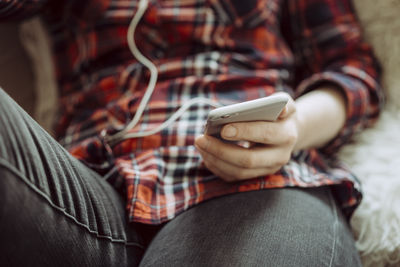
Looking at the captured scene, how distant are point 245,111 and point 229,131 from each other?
0.12ft

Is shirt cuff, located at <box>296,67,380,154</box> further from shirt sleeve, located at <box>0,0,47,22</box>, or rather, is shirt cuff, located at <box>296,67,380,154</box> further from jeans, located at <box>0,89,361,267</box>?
shirt sleeve, located at <box>0,0,47,22</box>

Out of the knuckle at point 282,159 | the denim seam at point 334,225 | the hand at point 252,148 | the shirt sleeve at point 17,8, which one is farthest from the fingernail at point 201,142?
the shirt sleeve at point 17,8

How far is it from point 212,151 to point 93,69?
0.34m

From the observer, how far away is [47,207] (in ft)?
1.16

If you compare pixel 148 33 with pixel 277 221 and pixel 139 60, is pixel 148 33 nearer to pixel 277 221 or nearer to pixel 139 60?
pixel 139 60

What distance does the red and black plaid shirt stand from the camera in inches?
21.0

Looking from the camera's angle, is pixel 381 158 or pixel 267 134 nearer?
pixel 267 134

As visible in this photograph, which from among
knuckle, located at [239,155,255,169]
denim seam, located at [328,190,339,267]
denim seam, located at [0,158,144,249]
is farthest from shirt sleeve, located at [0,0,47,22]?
denim seam, located at [328,190,339,267]

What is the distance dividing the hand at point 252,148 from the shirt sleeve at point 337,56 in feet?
0.64

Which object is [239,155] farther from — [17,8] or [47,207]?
[17,8]

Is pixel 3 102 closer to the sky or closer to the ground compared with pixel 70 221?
closer to the sky

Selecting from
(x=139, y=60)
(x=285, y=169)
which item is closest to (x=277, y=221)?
(x=285, y=169)

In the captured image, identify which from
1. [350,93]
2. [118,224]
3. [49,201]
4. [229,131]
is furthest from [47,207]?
[350,93]

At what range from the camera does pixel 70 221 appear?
38 cm
